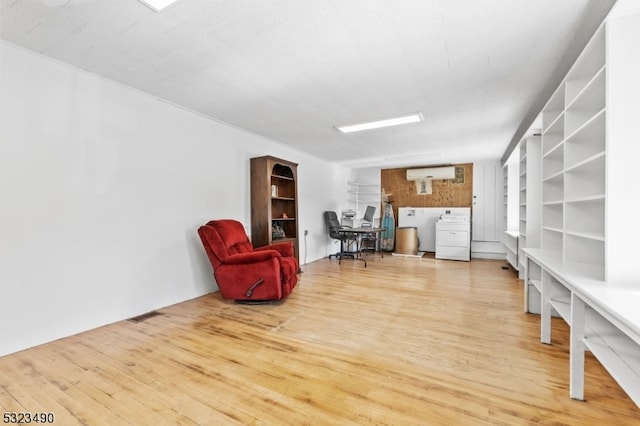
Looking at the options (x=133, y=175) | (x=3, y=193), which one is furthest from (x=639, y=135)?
(x=3, y=193)

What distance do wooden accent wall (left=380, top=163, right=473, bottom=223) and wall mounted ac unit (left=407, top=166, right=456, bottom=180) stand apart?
184 mm

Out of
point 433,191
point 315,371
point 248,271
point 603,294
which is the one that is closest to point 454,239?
point 433,191

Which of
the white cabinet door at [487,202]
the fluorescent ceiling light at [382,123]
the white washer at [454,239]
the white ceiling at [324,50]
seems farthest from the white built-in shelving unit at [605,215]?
the white cabinet door at [487,202]

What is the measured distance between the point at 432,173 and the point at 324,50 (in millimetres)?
5720

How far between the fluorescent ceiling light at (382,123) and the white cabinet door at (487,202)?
3976mm

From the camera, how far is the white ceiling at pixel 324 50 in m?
1.77

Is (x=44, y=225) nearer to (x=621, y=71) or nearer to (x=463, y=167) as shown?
(x=621, y=71)

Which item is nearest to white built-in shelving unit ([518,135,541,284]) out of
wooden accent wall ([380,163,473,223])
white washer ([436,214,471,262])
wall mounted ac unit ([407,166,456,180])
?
white washer ([436,214,471,262])

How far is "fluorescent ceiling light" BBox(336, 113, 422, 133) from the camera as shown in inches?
148

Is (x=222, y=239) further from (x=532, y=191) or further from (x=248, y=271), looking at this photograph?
(x=532, y=191)

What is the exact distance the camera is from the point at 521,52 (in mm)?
2217

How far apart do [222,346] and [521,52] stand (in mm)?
3375

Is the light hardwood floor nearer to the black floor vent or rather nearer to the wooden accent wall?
the black floor vent

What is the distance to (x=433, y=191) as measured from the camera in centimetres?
733
